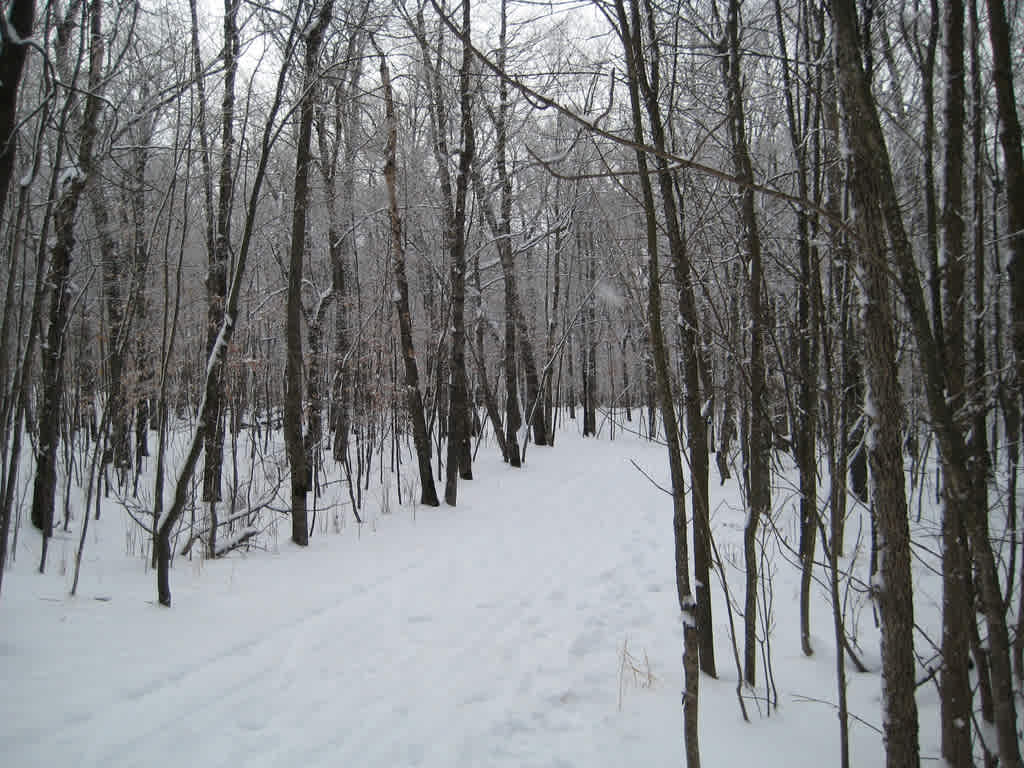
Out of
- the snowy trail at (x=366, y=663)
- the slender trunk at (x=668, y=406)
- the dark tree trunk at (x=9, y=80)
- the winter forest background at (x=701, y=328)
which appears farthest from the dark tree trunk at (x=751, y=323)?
the dark tree trunk at (x=9, y=80)

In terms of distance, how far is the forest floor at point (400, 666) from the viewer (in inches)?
92.8

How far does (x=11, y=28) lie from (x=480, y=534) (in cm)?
540

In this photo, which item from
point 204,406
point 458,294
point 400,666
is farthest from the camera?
point 458,294

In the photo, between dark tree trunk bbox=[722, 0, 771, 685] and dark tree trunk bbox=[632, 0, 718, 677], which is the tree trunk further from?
dark tree trunk bbox=[722, 0, 771, 685]

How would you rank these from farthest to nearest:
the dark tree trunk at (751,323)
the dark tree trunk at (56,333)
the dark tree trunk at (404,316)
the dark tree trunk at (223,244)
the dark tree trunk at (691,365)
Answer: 1. the dark tree trunk at (404,316)
2. the dark tree trunk at (56,333)
3. the dark tree trunk at (223,244)
4. the dark tree trunk at (751,323)
5. the dark tree trunk at (691,365)

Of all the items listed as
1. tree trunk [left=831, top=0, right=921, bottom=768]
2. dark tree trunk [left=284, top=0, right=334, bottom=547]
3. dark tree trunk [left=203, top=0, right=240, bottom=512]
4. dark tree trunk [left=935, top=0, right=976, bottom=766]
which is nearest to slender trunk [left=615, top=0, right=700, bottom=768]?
tree trunk [left=831, top=0, right=921, bottom=768]

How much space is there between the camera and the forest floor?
2357 mm

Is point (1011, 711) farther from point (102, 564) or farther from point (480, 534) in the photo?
point (102, 564)

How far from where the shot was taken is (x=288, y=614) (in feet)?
12.6

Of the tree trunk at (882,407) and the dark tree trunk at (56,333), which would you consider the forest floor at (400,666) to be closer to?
the dark tree trunk at (56,333)

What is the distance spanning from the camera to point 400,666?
10.2 feet

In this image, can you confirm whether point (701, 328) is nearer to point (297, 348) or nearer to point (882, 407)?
point (882, 407)

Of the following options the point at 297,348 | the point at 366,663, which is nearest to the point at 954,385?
the point at 366,663

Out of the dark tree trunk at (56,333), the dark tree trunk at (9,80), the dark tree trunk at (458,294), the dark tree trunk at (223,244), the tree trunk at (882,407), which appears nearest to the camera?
the tree trunk at (882,407)
